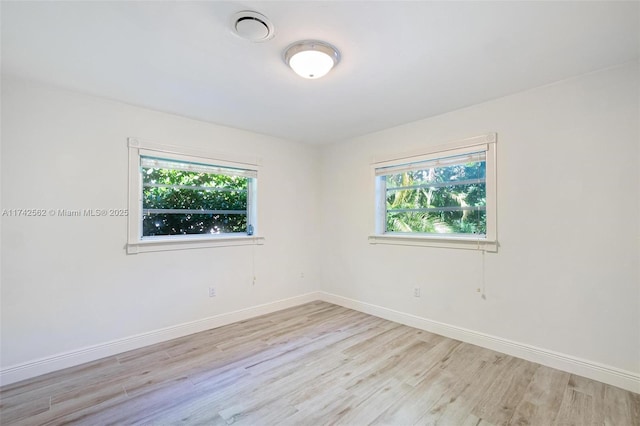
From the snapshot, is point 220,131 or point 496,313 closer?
point 496,313

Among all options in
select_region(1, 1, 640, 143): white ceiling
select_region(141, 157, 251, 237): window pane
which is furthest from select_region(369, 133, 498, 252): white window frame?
select_region(141, 157, 251, 237): window pane

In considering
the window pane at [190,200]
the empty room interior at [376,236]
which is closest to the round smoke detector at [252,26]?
the empty room interior at [376,236]

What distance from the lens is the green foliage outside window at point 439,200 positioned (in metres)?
3.05

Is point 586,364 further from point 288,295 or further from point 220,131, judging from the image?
point 220,131

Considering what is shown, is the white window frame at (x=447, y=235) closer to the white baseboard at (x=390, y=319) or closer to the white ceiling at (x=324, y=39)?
the white ceiling at (x=324, y=39)

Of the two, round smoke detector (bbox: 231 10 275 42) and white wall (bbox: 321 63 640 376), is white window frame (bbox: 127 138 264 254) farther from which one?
white wall (bbox: 321 63 640 376)

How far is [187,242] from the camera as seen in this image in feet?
10.8

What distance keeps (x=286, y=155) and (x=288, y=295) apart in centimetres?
211

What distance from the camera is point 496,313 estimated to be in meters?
2.81

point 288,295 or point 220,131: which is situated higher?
point 220,131

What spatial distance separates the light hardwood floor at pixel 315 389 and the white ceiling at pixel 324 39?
249 cm

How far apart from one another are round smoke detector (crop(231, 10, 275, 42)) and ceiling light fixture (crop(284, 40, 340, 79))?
0.20 m

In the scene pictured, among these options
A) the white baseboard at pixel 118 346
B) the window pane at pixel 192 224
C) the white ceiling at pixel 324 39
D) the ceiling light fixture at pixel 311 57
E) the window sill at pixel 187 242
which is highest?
the white ceiling at pixel 324 39

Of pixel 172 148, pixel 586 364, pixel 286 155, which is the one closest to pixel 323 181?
pixel 286 155
